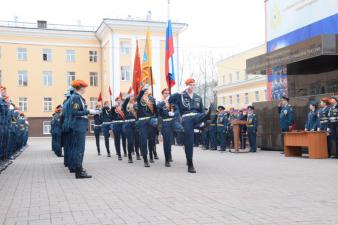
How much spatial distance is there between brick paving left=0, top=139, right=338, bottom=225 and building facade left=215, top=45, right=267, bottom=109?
43455mm

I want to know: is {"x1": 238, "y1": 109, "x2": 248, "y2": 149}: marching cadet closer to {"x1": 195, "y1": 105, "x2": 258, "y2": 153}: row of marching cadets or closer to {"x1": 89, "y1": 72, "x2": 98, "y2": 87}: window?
{"x1": 195, "y1": 105, "x2": 258, "y2": 153}: row of marching cadets

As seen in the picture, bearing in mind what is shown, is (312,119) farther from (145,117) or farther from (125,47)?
(125,47)

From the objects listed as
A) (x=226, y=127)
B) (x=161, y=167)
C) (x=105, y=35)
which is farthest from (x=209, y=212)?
(x=105, y=35)

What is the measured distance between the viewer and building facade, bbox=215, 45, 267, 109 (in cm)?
5400

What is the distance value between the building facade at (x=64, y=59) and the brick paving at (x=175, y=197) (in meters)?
40.0

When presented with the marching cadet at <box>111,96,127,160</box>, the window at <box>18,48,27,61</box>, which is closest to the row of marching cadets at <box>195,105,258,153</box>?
the marching cadet at <box>111,96,127,160</box>

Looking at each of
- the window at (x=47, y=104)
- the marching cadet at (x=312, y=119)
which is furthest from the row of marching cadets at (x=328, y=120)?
the window at (x=47, y=104)

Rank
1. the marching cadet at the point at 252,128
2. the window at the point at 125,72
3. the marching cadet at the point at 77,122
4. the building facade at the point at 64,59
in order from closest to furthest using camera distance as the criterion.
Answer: the marching cadet at the point at 77,122 < the marching cadet at the point at 252,128 < the building facade at the point at 64,59 < the window at the point at 125,72

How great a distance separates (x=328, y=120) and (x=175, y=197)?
347 inches

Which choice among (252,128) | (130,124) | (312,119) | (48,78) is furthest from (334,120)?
(48,78)

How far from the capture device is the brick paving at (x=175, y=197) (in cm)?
546

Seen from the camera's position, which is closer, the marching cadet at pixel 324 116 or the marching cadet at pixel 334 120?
the marching cadet at pixel 334 120

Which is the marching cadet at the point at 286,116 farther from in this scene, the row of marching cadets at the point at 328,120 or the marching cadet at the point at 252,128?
the marching cadet at the point at 252,128

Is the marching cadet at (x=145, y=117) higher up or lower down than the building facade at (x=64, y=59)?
lower down
